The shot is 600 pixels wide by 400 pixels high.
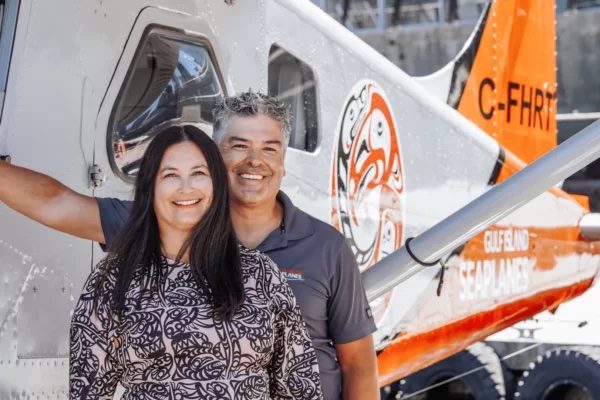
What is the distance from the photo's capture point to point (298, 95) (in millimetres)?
4504

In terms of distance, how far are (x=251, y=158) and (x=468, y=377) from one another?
560cm

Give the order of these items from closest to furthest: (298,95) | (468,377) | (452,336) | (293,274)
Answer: (293,274) → (298,95) → (452,336) → (468,377)

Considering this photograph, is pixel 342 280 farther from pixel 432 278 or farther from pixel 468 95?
pixel 468 95

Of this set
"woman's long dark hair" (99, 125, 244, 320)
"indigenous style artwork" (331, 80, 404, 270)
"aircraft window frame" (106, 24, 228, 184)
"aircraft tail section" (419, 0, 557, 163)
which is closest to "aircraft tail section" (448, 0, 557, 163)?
"aircraft tail section" (419, 0, 557, 163)

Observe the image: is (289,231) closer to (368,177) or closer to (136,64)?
(136,64)

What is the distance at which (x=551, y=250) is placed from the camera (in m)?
6.54

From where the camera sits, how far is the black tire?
7445 mm

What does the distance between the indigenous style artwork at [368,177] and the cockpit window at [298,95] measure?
0.15 metres

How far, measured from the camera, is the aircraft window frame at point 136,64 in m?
3.25

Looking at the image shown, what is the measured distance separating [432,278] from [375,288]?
1.99 meters

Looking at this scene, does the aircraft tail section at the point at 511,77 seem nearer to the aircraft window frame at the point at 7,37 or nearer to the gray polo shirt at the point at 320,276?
the aircraft window frame at the point at 7,37

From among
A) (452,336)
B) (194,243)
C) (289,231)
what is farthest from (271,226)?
(452,336)

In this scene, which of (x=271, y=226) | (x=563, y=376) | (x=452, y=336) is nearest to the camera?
(x=271, y=226)

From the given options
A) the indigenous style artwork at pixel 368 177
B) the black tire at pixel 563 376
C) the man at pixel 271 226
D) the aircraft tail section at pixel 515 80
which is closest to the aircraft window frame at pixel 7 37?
the man at pixel 271 226
